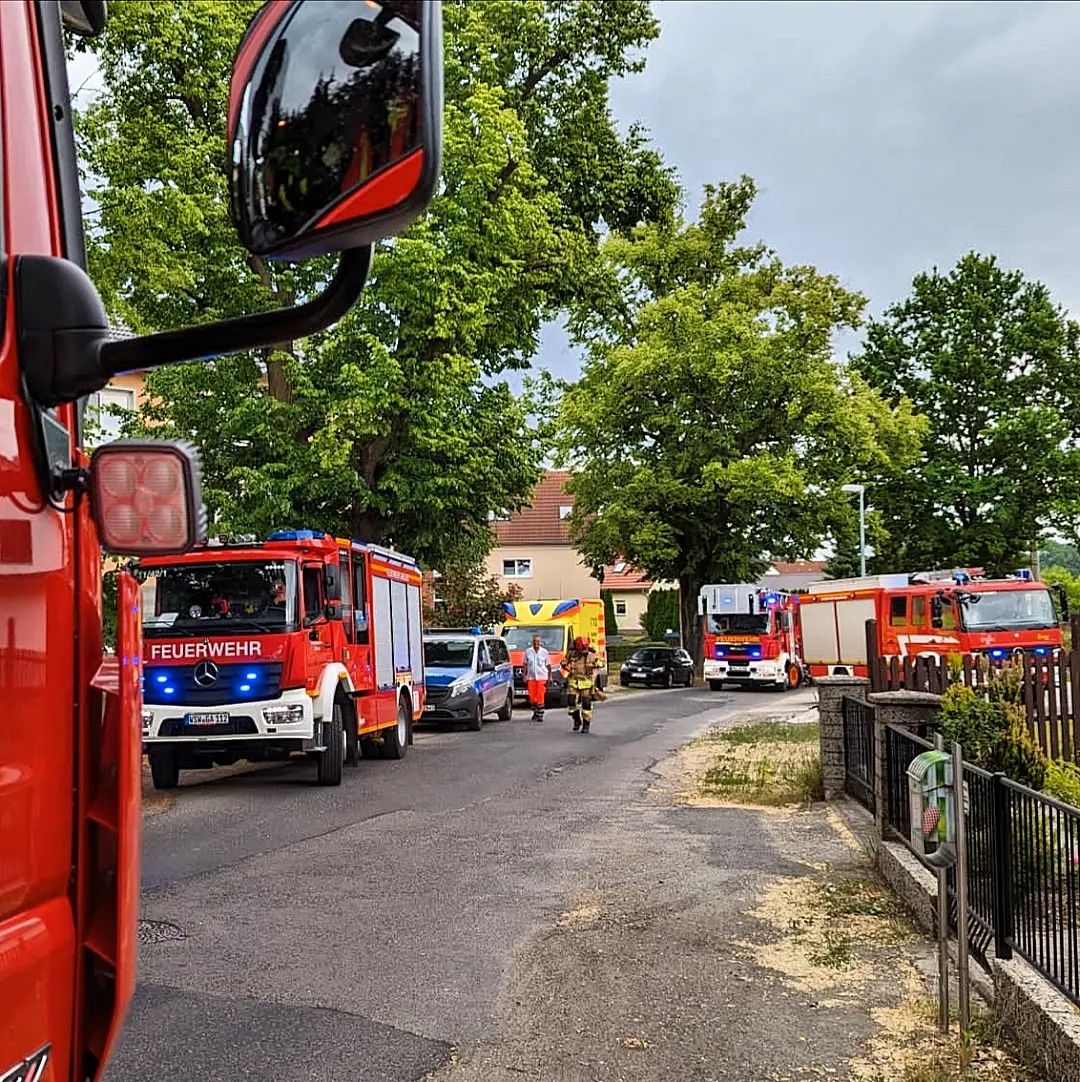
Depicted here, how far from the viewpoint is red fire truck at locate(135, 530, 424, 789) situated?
1389 centimetres

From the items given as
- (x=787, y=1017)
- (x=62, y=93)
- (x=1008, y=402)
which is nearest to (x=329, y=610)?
(x=787, y=1017)

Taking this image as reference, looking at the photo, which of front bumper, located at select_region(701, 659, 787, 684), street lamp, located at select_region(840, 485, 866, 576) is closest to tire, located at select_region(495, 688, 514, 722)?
front bumper, located at select_region(701, 659, 787, 684)

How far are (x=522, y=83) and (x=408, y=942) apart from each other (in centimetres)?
2161

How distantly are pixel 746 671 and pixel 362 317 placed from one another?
70.7 ft

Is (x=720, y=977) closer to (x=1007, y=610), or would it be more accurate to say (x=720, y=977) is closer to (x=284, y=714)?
(x=284, y=714)

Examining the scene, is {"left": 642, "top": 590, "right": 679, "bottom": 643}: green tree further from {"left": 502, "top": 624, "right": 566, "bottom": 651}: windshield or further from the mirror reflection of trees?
the mirror reflection of trees

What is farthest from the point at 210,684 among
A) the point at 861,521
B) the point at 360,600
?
the point at 861,521

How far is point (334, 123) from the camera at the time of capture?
6.50 feet

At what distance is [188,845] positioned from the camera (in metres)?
10.7

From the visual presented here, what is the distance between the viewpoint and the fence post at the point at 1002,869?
5754 mm

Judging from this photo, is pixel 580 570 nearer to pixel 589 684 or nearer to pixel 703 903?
pixel 589 684

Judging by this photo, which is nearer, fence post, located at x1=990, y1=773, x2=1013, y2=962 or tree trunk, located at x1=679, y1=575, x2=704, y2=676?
fence post, located at x1=990, y1=773, x2=1013, y2=962

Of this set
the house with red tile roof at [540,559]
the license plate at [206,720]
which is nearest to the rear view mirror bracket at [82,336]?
the license plate at [206,720]

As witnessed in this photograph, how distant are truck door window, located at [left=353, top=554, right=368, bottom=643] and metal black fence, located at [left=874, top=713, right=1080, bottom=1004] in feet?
34.8
